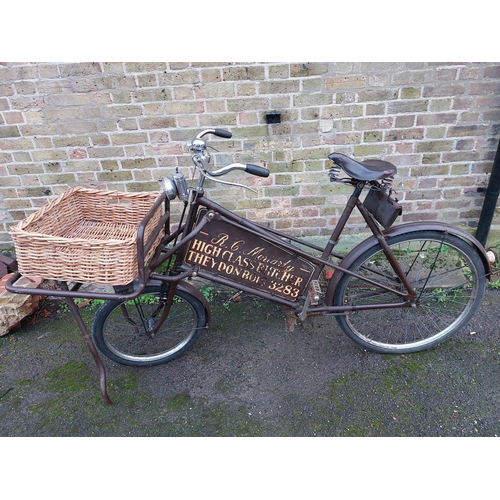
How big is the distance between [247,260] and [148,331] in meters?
0.87

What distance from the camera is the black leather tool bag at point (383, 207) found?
2.17 meters

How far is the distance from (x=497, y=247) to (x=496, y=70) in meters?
1.50

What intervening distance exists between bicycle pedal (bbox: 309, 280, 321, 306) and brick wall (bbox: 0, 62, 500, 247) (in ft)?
3.23

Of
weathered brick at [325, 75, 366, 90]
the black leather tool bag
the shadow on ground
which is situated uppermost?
weathered brick at [325, 75, 366, 90]

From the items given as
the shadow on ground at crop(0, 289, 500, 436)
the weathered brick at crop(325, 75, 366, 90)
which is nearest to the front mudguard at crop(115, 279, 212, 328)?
the shadow on ground at crop(0, 289, 500, 436)

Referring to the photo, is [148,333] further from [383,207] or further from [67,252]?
[383,207]

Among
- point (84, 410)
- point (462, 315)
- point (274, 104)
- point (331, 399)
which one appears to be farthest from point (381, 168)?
point (84, 410)

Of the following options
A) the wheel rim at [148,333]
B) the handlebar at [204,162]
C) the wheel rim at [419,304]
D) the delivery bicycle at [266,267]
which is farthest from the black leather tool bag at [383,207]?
the wheel rim at [148,333]

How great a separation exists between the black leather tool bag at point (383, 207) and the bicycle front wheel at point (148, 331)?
4.07ft

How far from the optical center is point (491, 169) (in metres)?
3.07

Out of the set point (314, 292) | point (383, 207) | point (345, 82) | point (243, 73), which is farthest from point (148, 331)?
point (345, 82)

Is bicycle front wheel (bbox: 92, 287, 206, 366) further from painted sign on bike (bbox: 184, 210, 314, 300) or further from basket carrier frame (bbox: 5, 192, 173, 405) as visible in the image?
painted sign on bike (bbox: 184, 210, 314, 300)

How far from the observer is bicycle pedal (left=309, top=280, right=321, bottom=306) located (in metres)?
2.41

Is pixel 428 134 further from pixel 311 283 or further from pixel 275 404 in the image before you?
pixel 275 404
